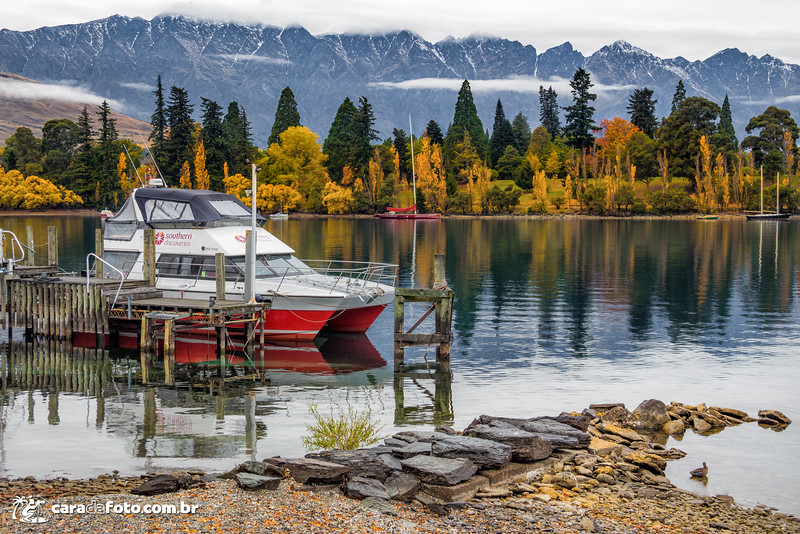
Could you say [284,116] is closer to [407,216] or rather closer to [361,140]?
[361,140]

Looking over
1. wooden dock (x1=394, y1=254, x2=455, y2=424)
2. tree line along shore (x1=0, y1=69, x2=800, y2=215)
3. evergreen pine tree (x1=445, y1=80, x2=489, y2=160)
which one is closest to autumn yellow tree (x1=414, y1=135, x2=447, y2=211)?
tree line along shore (x1=0, y1=69, x2=800, y2=215)

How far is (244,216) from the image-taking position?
1248 inches

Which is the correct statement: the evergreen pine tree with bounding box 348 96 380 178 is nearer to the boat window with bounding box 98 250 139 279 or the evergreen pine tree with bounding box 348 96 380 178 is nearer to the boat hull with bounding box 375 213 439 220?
the boat hull with bounding box 375 213 439 220

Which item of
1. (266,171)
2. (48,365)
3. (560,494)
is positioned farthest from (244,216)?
(266,171)

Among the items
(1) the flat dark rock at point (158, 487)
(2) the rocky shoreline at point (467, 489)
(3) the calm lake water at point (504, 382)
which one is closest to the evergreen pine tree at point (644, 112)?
(3) the calm lake water at point (504, 382)

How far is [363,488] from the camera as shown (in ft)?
43.2

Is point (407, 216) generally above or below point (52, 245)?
above

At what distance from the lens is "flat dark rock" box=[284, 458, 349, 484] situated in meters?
13.6

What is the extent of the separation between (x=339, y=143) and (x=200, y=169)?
25.0 meters

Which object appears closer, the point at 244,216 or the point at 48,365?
the point at 48,365

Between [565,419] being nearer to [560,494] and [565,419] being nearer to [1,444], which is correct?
[560,494]

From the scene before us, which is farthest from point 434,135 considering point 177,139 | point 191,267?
point 191,267

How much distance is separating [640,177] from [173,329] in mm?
125131

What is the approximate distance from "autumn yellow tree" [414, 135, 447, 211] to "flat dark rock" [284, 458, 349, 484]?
128 m
